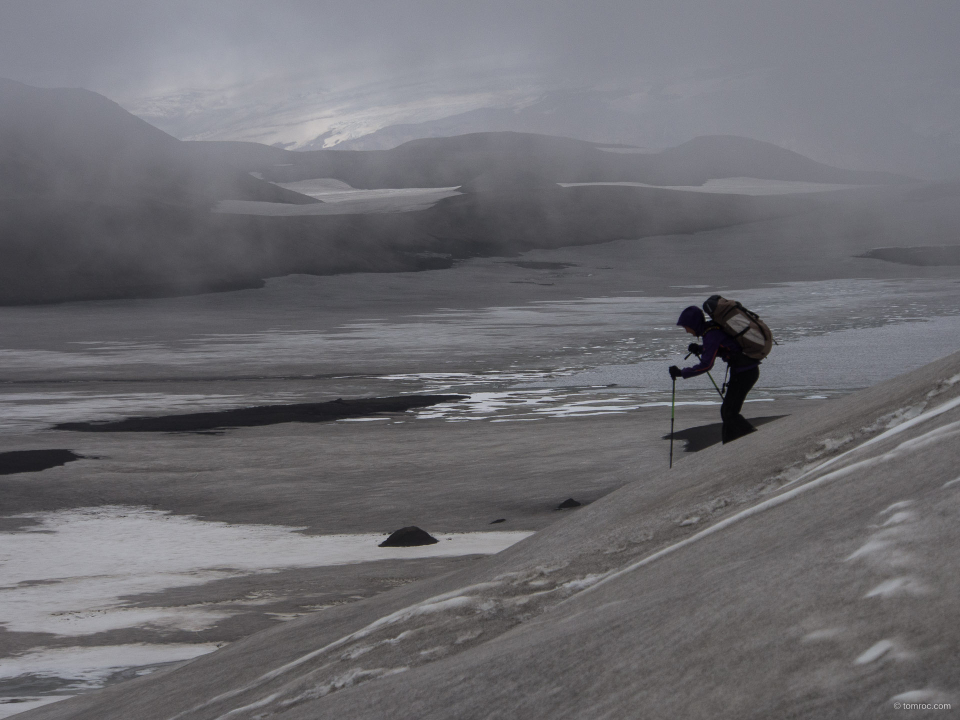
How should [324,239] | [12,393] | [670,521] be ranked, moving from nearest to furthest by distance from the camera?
[670,521] < [12,393] < [324,239]

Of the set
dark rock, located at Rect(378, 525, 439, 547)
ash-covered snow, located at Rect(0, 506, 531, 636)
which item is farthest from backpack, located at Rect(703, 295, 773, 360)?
dark rock, located at Rect(378, 525, 439, 547)

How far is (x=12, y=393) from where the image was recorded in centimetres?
1521

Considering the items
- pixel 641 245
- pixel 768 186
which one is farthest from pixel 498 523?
pixel 768 186

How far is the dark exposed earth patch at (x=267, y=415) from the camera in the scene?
1205 centimetres

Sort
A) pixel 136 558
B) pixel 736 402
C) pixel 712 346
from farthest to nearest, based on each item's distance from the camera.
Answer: pixel 136 558 → pixel 736 402 → pixel 712 346

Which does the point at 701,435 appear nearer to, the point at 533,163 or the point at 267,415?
the point at 267,415

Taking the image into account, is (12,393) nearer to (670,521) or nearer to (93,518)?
(93,518)

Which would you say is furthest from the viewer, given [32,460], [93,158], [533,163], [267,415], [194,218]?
[533,163]

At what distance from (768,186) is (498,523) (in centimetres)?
8365

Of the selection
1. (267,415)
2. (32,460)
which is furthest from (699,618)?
(267,415)

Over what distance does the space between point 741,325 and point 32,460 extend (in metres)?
7.42

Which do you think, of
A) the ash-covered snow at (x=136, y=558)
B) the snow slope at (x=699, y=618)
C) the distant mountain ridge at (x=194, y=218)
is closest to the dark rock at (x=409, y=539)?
the ash-covered snow at (x=136, y=558)

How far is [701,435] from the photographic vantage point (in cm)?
955

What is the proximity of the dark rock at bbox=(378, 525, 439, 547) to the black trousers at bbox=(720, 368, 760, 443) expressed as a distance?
6.21 ft
